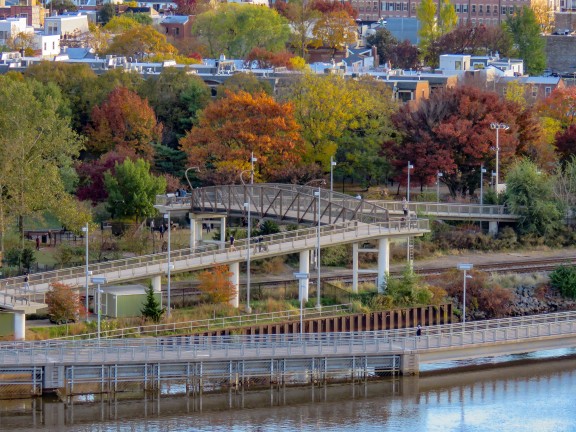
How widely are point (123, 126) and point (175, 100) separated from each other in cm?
767

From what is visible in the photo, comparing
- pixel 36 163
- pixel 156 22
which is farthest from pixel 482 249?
pixel 156 22

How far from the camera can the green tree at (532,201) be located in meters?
97.9

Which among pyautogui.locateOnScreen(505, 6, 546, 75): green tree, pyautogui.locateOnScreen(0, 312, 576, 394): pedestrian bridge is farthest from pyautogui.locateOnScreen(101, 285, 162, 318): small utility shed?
pyautogui.locateOnScreen(505, 6, 546, 75): green tree

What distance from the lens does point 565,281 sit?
88.1 m

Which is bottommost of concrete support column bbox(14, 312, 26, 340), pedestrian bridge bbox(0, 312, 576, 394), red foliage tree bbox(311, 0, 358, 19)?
pedestrian bridge bbox(0, 312, 576, 394)

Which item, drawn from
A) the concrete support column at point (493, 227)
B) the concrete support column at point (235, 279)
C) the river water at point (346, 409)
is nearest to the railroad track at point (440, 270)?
the concrete support column at point (235, 279)

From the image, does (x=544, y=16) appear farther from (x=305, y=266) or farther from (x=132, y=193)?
(x=305, y=266)

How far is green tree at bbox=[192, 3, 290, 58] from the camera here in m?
168

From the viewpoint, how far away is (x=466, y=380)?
2859 inches

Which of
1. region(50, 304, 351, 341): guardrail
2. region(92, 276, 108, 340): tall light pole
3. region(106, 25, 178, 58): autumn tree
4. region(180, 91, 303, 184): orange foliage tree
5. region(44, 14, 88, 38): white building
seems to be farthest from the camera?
region(44, 14, 88, 38): white building

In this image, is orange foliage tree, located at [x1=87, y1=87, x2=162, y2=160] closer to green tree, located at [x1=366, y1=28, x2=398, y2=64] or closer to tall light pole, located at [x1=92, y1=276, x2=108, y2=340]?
tall light pole, located at [x1=92, y1=276, x2=108, y2=340]

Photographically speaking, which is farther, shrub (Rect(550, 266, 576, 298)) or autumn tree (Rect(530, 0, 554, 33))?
autumn tree (Rect(530, 0, 554, 33))

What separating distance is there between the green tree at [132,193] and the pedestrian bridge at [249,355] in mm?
23466

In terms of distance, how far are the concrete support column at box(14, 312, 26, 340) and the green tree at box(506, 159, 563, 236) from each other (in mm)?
33673
